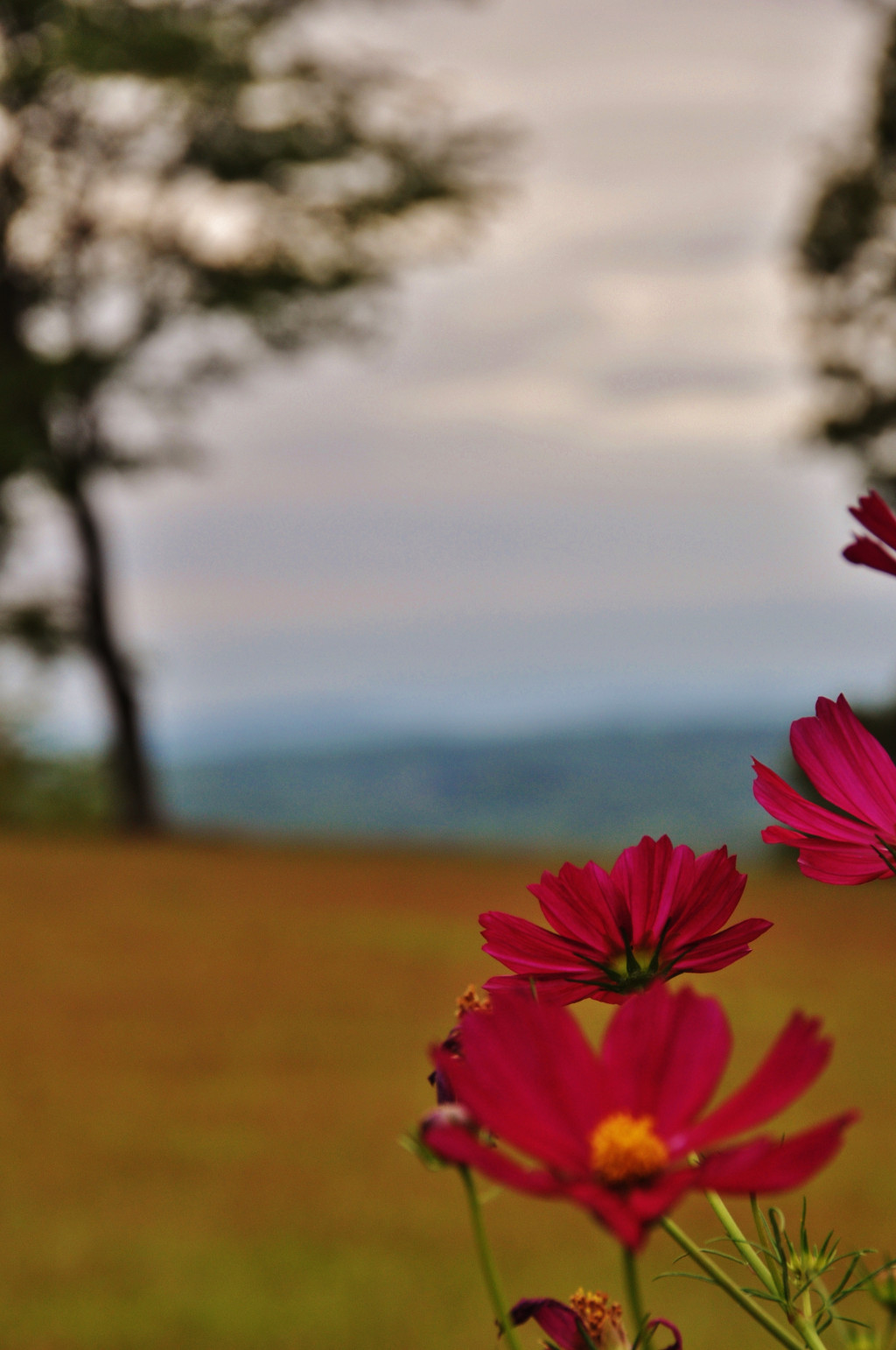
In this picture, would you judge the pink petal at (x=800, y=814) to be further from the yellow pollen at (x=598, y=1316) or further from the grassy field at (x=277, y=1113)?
the grassy field at (x=277, y=1113)

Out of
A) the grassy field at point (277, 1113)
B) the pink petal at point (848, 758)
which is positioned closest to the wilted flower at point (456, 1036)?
the pink petal at point (848, 758)

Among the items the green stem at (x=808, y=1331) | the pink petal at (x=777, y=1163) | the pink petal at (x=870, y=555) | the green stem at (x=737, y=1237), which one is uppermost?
the pink petal at (x=870, y=555)

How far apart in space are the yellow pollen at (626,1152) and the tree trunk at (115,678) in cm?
1022

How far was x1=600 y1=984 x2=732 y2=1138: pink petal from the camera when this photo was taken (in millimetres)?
243

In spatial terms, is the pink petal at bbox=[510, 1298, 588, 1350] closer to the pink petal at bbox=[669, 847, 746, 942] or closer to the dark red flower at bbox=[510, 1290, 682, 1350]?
the dark red flower at bbox=[510, 1290, 682, 1350]

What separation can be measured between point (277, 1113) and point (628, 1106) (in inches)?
149

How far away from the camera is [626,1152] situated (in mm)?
226

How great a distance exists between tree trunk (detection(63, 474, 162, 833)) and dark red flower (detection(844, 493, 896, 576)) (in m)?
10.2

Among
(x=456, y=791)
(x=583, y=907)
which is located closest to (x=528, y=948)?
(x=583, y=907)

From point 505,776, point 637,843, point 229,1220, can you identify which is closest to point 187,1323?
point 229,1220

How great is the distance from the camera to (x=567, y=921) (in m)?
0.35

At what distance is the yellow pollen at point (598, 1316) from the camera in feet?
1.27

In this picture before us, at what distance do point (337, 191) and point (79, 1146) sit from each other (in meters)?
7.75

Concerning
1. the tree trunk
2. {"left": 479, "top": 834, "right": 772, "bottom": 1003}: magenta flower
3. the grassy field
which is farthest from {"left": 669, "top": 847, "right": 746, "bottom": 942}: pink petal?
the tree trunk
